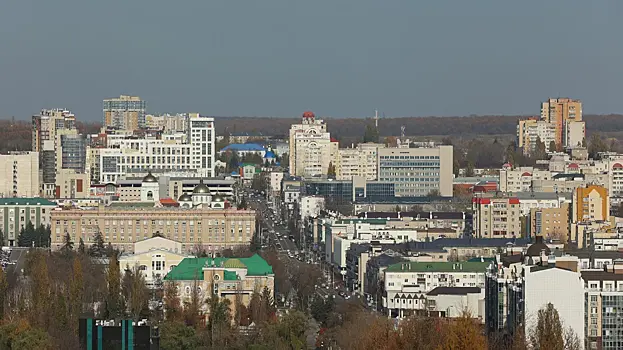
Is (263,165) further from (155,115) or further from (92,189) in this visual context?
(92,189)

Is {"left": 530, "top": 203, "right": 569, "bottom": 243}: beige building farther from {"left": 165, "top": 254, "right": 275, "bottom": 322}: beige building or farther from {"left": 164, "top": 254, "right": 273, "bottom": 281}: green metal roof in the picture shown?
{"left": 165, "top": 254, "right": 275, "bottom": 322}: beige building

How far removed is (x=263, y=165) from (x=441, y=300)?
189 ft

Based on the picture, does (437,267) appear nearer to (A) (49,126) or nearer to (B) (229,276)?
(B) (229,276)

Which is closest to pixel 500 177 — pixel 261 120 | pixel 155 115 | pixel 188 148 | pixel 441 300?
pixel 188 148

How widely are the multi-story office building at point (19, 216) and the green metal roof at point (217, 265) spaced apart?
17.7 meters

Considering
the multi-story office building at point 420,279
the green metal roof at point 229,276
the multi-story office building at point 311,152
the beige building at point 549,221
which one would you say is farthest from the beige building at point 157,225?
the multi-story office building at point 311,152

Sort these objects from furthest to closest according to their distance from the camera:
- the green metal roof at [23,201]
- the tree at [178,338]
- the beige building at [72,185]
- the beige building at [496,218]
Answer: the beige building at [72,185] < the green metal roof at [23,201] < the beige building at [496,218] < the tree at [178,338]

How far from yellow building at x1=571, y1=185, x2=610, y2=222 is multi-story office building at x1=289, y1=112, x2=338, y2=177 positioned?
2520cm

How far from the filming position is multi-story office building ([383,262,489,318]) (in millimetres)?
43094

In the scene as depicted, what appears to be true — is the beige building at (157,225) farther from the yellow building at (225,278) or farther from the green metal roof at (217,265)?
the yellow building at (225,278)

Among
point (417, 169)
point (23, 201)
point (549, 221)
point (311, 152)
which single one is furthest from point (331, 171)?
point (549, 221)

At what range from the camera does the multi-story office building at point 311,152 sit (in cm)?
8562

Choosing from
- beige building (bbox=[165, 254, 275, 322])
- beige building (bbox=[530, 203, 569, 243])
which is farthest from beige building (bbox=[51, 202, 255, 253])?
beige building (bbox=[165, 254, 275, 322])

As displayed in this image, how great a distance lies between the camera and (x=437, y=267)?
45594 mm
